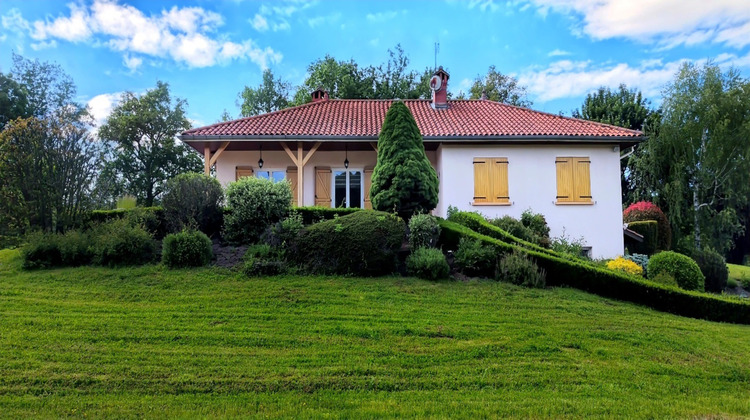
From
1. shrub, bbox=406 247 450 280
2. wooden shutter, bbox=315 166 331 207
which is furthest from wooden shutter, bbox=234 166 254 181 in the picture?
shrub, bbox=406 247 450 280

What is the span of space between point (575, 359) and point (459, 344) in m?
1.42

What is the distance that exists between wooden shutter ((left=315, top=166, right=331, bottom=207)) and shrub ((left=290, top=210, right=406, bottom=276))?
5688 mm

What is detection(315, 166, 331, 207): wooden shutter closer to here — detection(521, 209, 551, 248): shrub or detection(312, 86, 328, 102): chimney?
detection(312, 86, 328, 102): chimney

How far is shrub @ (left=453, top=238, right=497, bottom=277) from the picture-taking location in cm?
848

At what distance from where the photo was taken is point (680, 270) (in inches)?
349

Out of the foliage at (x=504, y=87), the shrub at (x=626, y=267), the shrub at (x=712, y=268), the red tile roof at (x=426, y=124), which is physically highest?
the foliage at (x=504, y=87)

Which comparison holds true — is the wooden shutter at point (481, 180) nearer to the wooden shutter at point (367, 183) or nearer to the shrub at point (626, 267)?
the wooden shutter at point (367, 183)

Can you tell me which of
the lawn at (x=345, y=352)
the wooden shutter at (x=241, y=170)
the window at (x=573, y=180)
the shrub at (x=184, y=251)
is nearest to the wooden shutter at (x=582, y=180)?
the window at (x=573, y=180)

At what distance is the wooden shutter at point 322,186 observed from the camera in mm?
14270

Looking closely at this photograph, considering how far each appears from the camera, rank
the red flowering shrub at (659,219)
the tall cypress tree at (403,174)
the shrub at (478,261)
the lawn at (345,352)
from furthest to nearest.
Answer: the red flowering shrub at (659,219) < the tall cypress tree at (403,174) < the shrub at (478,261) < the lawn at (345,352)

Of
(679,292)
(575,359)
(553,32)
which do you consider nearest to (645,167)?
(553,32)

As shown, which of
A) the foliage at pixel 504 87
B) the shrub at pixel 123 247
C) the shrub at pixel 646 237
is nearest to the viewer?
the shrub at pixel 123 247

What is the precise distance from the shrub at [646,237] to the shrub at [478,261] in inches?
334

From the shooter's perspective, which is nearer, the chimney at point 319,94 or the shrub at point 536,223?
the shrub at point 536,223
